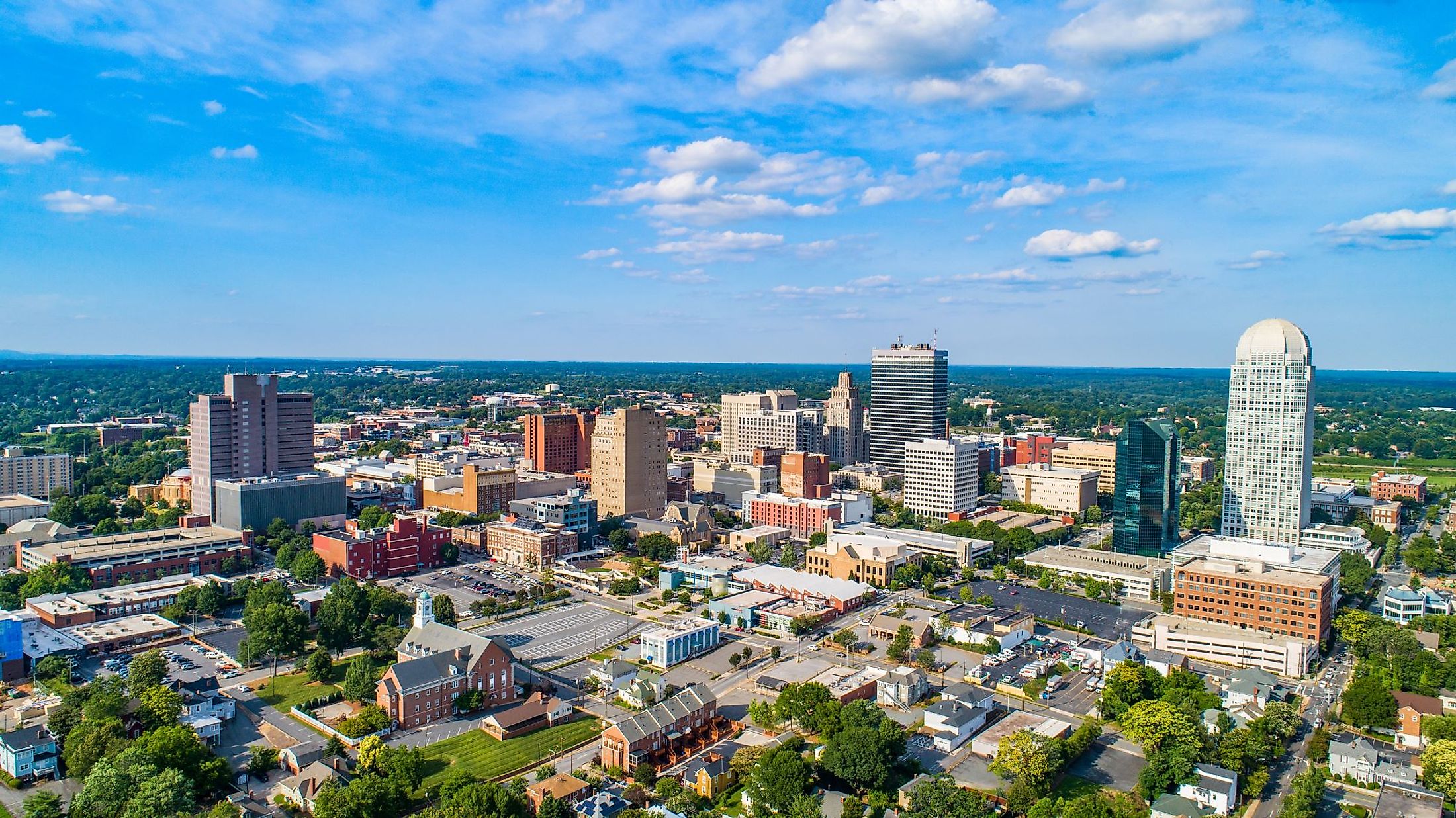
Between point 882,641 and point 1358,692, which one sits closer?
point 1358,692

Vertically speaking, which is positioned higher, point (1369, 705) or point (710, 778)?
point (1369, 705)

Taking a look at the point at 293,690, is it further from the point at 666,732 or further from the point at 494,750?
the point at 666,732

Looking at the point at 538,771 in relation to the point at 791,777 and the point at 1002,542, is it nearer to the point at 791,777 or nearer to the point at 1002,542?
the point at 791,777

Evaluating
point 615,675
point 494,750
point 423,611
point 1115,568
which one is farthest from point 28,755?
point 1115,568

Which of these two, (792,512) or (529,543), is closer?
(529,543)

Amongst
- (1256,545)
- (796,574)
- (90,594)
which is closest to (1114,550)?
(1256,545)
